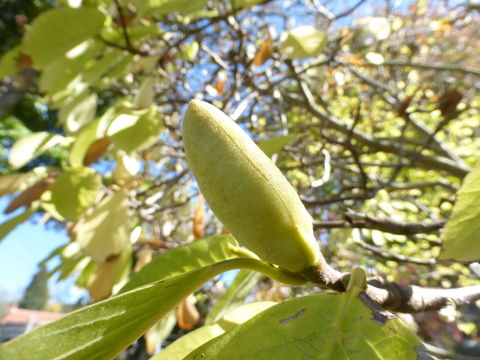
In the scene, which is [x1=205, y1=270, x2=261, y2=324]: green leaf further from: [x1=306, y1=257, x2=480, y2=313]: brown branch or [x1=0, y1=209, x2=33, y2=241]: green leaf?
[x1=0, y1=209, x2=33, y2=241]: green leaf

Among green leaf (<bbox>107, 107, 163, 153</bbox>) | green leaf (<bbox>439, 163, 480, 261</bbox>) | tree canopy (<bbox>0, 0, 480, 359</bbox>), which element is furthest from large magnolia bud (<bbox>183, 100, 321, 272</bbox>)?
green leaf (<bbox>107, 107, 163, 153</bbox>)

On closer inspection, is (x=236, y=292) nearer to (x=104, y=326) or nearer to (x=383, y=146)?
(x=104, y=326)

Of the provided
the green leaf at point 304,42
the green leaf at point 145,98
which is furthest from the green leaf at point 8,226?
the green leaf at point 304,42

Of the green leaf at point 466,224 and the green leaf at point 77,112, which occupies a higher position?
the green leaf at point 466,224

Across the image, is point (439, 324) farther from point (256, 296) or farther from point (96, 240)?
point (96, 240)

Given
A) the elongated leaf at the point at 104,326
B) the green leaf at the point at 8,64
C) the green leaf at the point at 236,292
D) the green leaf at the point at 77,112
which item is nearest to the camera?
the elongated leaf at the point at 104,326

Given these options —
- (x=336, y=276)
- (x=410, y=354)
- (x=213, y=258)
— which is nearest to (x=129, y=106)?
(x=213, y=258)

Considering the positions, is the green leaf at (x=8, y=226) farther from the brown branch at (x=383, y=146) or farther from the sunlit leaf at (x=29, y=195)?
the brown branch at (x=383, y=146)
